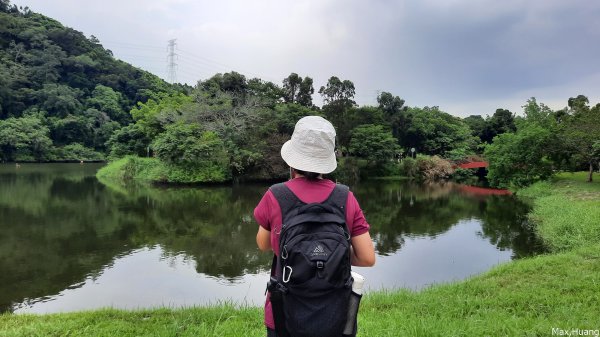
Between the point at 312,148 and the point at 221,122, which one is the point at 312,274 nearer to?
the point at 312,148

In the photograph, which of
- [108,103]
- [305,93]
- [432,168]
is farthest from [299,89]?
[108,103]

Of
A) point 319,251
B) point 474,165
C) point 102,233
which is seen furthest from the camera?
point 474,165

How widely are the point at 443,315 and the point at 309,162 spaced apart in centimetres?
239

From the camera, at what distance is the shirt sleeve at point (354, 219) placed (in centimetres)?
158

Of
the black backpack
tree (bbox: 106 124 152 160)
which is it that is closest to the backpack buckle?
the black backpack

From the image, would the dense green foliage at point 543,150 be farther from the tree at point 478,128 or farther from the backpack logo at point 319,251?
the backpack logo at point 319,251

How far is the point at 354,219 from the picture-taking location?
1.61 m

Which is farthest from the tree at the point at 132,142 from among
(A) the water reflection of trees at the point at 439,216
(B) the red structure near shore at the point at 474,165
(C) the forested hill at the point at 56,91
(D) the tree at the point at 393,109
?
(B) the red structure near shore at the point at 474,165

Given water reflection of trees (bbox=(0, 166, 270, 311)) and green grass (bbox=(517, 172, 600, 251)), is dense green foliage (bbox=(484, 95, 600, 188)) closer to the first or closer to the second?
green grass (bbox=(517, 172, 600, 251))

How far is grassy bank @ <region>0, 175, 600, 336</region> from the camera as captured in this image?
2869 millimetres

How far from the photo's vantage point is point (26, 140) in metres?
34.4

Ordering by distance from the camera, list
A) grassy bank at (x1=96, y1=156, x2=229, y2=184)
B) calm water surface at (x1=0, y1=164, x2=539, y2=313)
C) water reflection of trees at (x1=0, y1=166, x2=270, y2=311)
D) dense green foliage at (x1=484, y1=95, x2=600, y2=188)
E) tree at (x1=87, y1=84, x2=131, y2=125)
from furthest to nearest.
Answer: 1. tree at (x1=87, y1=84, x2=131, y2=125)
2. grassy bank at (x1=96, y1=156, x2=229, y2=184)
3. dense green foliage at (x1=484, y1=95, x2=600, y2=188)
4. water reflection of trees at (x1=0, y1=166, x2=270, y2=311)
5. calm water surface at (x1=0, y1=164, x2=539, y2=313)

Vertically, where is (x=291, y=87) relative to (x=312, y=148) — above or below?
above

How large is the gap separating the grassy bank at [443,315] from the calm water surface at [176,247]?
5.89 ft
